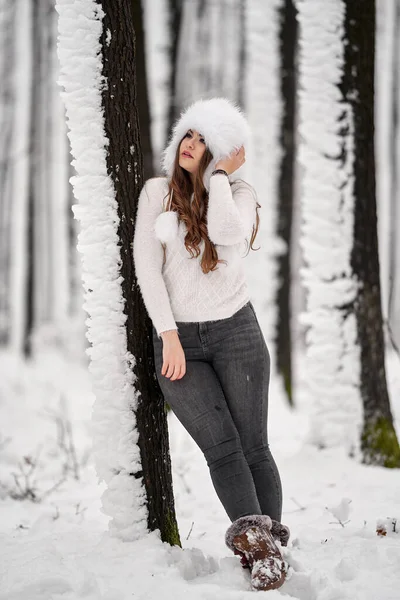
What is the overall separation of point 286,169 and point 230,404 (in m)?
7.01

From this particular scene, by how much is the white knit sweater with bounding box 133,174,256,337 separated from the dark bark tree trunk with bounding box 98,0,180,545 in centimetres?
11

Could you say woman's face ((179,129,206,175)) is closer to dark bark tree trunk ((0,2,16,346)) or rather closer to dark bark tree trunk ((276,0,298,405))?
dark bark tree trunk ((276,0,298,405))

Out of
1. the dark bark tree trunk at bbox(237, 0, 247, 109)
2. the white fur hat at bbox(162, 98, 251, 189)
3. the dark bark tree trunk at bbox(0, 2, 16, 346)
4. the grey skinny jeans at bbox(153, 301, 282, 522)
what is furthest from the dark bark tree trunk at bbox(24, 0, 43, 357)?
the grey skinny jeans at bbox(153, 301, 282, 522)

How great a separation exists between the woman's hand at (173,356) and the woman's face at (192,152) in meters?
0.84

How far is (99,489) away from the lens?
4.54 meters

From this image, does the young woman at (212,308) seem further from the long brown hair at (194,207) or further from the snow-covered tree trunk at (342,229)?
the snow-covered tree trunk at (342,229)

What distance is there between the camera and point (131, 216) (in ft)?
9.67

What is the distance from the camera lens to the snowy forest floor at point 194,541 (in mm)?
2447

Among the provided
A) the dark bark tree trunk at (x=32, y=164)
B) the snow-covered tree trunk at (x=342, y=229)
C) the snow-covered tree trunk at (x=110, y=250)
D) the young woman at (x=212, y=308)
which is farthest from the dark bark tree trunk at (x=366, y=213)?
the dark bark tree trunk at (x=32, y=164)

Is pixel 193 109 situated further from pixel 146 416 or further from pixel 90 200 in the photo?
pixel 146 416

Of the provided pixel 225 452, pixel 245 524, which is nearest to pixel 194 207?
pixel 225 452

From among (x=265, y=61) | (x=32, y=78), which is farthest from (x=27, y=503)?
(x=32, y=78)

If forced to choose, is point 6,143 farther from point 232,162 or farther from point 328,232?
point 232,162

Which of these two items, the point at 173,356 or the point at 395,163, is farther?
the point at 395,163
